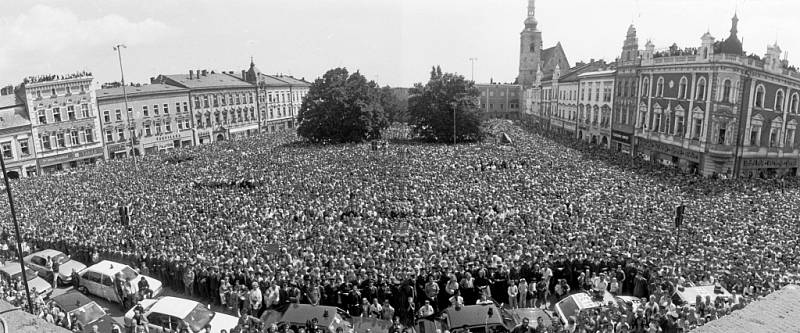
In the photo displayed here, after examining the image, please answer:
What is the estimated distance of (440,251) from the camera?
53.4 ft

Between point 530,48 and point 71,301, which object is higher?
point 530,48

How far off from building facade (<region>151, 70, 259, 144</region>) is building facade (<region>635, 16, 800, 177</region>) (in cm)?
4987

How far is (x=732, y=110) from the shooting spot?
108ft

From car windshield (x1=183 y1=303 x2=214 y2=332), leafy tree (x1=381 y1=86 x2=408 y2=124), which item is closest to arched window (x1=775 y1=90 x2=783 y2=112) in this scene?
car windshield (x1=183 y1=303 x2=214 y2=332)

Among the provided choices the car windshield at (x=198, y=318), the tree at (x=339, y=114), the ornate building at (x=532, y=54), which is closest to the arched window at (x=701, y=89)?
the tree at (x=339, y=114)

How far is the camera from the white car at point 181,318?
1250 centimetres

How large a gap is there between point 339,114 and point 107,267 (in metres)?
37.4

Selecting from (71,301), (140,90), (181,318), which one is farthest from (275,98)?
(181,318)

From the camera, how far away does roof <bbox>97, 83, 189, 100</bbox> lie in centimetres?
4944

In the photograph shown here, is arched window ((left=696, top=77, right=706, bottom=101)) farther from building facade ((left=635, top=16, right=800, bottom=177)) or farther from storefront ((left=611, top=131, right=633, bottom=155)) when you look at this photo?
storefront ((left=611, top=131, right=633, bottom=155))

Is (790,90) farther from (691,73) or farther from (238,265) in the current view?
(238,265)

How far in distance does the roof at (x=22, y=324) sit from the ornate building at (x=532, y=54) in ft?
302

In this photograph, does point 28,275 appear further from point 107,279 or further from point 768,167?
point 768,167

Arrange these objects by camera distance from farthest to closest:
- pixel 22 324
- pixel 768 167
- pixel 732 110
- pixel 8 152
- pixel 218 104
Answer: pixel 218 104
pixel 8 152
pixel 768 167
pixel 732 110
pixel 22 324
